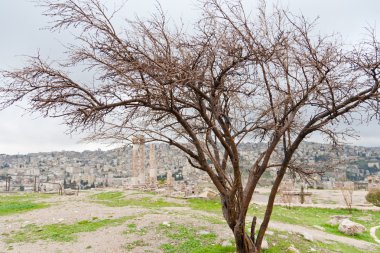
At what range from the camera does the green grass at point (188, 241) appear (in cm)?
1096

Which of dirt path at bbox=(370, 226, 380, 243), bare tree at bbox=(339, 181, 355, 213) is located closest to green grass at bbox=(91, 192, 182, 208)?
dirt path at bbox=(370, 226, 380, 243)

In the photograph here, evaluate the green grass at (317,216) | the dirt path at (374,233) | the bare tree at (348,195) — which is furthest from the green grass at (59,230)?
the bare tree at (348,195)

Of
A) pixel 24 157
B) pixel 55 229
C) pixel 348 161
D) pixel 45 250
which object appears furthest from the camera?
pixel 24 157

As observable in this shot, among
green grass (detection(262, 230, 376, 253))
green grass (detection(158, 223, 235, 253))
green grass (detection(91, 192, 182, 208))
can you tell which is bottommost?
green grass (detection(262, 230, 376, 253))

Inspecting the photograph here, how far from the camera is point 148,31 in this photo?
26.3 feet

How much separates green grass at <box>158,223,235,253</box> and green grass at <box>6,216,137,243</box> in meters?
2.12

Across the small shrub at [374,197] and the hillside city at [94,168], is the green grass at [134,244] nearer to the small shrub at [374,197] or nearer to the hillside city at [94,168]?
the small shrub at [374,197]

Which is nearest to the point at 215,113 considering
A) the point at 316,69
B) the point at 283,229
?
the point at 316,69

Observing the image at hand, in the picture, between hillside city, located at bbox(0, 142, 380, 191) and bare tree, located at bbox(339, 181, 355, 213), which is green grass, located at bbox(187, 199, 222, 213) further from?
hillside city, located at bbox(0, 142, 380, 191)

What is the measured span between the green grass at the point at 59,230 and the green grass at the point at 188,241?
2.12 m

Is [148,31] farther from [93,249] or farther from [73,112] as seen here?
[93,249]

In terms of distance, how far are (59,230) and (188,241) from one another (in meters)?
4.27

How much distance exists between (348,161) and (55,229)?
352 inches

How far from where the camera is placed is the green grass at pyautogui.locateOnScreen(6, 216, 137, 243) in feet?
40.2
